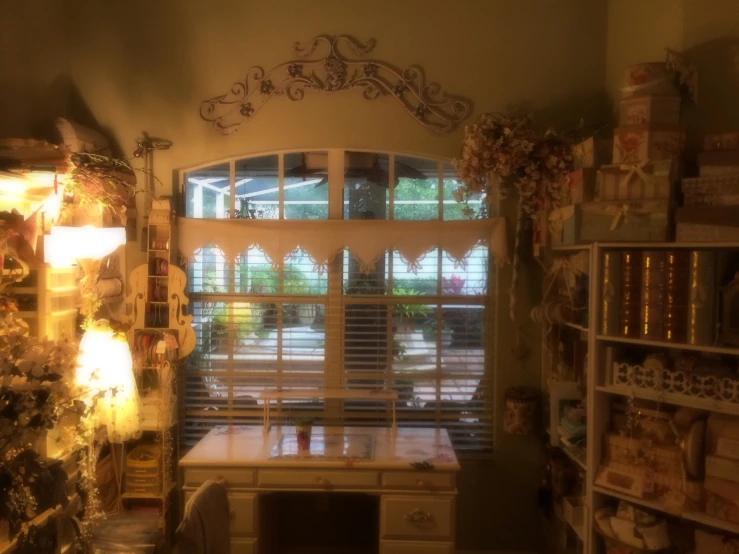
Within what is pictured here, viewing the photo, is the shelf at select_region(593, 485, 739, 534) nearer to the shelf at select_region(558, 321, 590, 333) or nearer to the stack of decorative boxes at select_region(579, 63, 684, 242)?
the shelf at select_region(558, 321, 590, 333)

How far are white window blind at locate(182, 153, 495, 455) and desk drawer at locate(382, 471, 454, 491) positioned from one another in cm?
61

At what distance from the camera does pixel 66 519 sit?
2455mm

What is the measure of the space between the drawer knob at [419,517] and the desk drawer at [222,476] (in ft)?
2.58

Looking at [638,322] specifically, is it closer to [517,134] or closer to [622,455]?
[622,455]

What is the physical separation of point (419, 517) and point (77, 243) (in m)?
2.01

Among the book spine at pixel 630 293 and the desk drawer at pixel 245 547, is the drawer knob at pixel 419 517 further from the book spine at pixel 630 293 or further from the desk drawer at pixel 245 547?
the book spine at pixel 630 293

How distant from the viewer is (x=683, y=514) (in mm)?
2264

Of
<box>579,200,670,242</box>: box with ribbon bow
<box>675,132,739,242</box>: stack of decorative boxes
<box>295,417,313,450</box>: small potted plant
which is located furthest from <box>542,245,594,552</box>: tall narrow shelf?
<box>295,417,313,450</box>: small potted plant

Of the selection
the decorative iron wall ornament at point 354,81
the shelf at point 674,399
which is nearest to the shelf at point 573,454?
the shelf at point 674,399

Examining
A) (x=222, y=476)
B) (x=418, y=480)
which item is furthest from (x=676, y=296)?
(x=222, y=476)

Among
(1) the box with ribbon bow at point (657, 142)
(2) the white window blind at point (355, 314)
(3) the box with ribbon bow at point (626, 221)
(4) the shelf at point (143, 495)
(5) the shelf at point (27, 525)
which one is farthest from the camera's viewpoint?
(2) the white window blind at point (355, 314)

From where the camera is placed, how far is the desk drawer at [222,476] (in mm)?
2949

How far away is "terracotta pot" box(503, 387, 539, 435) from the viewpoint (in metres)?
3.24

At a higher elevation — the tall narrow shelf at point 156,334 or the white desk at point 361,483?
the tall narrow shelf at point 156,334
